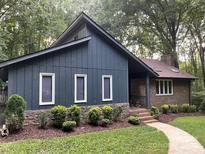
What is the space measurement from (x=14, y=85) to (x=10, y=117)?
1.62 m

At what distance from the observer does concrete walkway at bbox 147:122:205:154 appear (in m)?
7.47

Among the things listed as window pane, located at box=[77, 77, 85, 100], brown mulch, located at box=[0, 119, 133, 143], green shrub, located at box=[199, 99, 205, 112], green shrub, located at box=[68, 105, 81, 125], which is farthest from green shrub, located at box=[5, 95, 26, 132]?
green shrub, located at box=[199, 99, 205, 112]

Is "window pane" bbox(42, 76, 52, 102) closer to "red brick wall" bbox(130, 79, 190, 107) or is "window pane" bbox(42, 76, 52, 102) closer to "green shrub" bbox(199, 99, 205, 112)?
"red brick wall" bbox(130, 79, 190, 107)

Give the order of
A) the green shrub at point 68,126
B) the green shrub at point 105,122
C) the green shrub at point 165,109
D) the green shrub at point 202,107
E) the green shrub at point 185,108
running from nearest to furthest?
the green shrub at point 68,126
the green shrub at point 105,122
the green shrub at point 165,109
the green shrub at point 185,108
the green shrub at point 202,107

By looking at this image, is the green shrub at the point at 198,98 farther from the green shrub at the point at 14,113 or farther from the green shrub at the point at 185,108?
the green shrub at the point at 14,113

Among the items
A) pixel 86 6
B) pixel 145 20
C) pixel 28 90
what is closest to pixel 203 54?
pixel 145 20

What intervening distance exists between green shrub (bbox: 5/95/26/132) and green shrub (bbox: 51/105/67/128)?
163 centimetres

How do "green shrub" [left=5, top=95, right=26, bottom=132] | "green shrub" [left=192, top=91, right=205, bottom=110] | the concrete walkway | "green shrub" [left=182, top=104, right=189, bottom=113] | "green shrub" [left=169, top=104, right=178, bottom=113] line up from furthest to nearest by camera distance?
"green shrub" [left=192, top=91, right=205, bottom=110] → "green shrub" [left=182, top=104, right=189, bottom=113] → "green shrub" [left=169, top=104, right=178, bottom=113] → "green shrub" [left=5, top=95, right=26, bottom=132] → the concrete walkway

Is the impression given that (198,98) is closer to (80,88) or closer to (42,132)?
(80,88)

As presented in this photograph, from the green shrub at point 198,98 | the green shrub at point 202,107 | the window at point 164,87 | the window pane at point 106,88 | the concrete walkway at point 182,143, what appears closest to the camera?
the concrete walkway at point 182,143

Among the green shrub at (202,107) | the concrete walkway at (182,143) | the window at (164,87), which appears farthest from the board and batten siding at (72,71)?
the green shrub at (202,107)

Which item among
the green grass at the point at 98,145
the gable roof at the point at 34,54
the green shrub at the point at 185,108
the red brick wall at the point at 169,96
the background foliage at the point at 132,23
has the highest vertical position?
the background foliage at the point at 132,23

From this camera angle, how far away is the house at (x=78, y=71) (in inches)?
408

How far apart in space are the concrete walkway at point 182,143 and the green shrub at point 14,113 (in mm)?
6090
